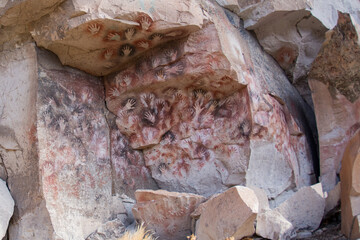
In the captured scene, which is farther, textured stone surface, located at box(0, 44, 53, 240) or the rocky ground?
textured stone surface, located at box(0, 44, 53, 240)

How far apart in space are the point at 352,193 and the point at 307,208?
0.59 m

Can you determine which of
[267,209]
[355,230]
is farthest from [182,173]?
[355,230]

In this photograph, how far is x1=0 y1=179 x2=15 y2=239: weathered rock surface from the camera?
144 inches

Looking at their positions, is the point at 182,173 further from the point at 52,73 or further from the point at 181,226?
the point at 52,73

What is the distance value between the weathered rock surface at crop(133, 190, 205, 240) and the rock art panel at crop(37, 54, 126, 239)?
0.48 m

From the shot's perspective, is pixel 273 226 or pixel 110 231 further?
pixel 110 231

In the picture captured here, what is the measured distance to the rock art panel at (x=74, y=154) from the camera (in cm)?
381

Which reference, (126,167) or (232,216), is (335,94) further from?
(126,167)

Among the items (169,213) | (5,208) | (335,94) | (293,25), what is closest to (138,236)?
(169,213)

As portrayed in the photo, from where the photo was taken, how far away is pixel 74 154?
4047mm

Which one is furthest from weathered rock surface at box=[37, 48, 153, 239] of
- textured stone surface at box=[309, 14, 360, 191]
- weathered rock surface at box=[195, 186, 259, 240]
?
textured stone surface at box=[309, 14, 360, 191]

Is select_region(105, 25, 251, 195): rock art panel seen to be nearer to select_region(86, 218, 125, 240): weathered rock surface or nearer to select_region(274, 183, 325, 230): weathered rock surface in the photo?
select_region(274, 183, 325, 230): weathered rock surface

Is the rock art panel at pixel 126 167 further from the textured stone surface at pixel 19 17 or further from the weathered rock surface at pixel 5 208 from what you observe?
the textured stone surface at pixel 19 17

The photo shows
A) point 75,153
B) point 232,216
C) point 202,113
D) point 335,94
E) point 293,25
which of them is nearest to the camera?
point 232,216
